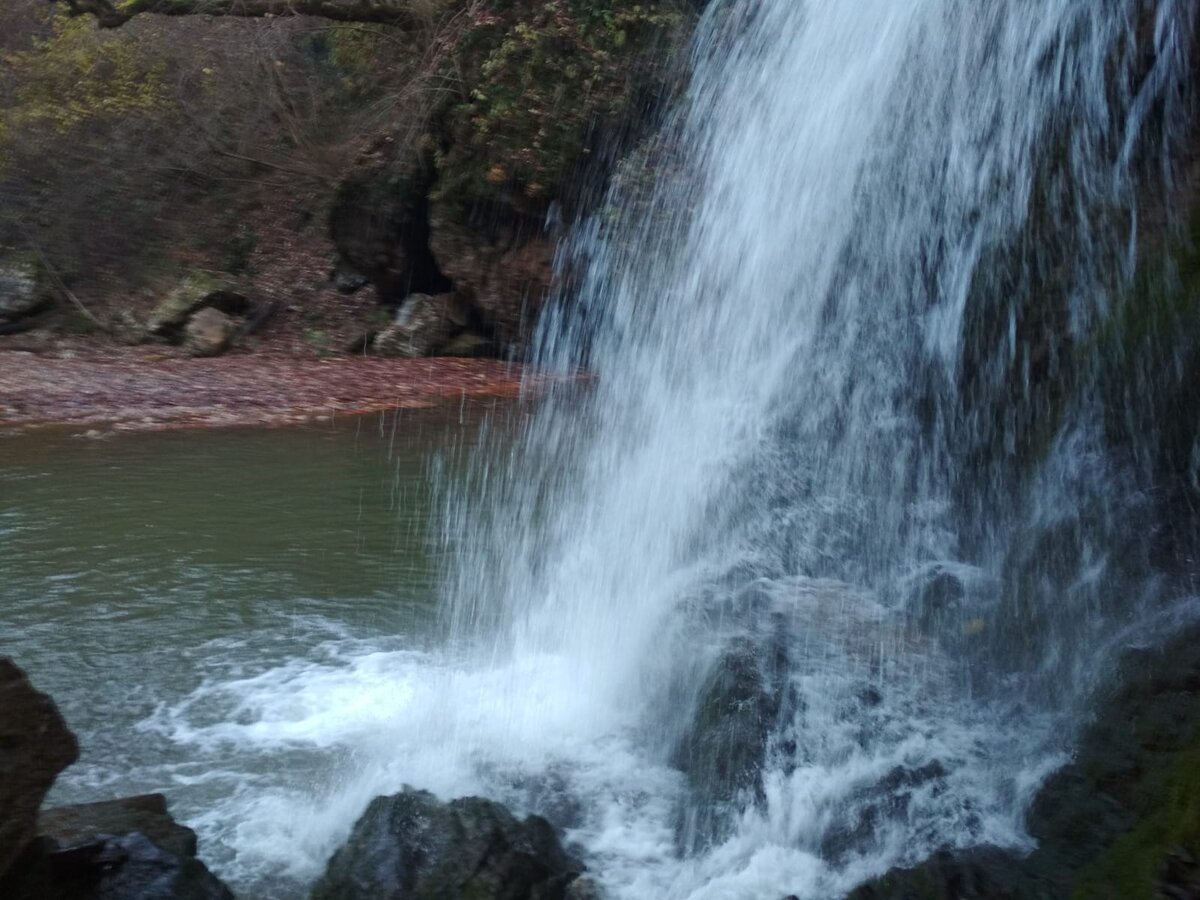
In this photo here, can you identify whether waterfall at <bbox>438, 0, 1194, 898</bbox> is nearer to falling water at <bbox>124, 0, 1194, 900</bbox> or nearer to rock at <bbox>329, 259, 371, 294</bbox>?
falling water at <bbox>124, 0, 1194, 900</bbox>

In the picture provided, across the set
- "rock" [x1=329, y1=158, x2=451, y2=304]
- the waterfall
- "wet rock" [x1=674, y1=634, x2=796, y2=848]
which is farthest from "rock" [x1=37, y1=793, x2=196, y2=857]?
"rock" [x1=329, y1=158, x2=451, y2=304]

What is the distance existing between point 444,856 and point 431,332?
11623 millimetres

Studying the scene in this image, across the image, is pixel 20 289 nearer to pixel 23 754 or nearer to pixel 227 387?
pixel 227 387

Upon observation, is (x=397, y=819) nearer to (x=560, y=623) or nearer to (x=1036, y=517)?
(x=560, y=623)

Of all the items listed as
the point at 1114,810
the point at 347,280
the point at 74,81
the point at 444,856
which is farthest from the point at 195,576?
the point at 74,81

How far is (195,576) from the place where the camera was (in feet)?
22.2

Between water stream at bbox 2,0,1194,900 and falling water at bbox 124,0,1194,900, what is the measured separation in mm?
18

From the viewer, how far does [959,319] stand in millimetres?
5742

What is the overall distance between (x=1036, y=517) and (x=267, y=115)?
13915 millimetres

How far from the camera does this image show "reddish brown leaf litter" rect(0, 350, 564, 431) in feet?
37.0

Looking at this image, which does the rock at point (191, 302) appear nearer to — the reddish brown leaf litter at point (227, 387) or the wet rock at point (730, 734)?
the reddish brown leaf litter at point (227, 387)

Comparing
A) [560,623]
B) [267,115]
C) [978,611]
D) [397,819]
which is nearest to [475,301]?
[267,115]

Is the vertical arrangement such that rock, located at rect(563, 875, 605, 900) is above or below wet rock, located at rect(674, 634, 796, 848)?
below

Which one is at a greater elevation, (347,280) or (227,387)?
(347,280)
